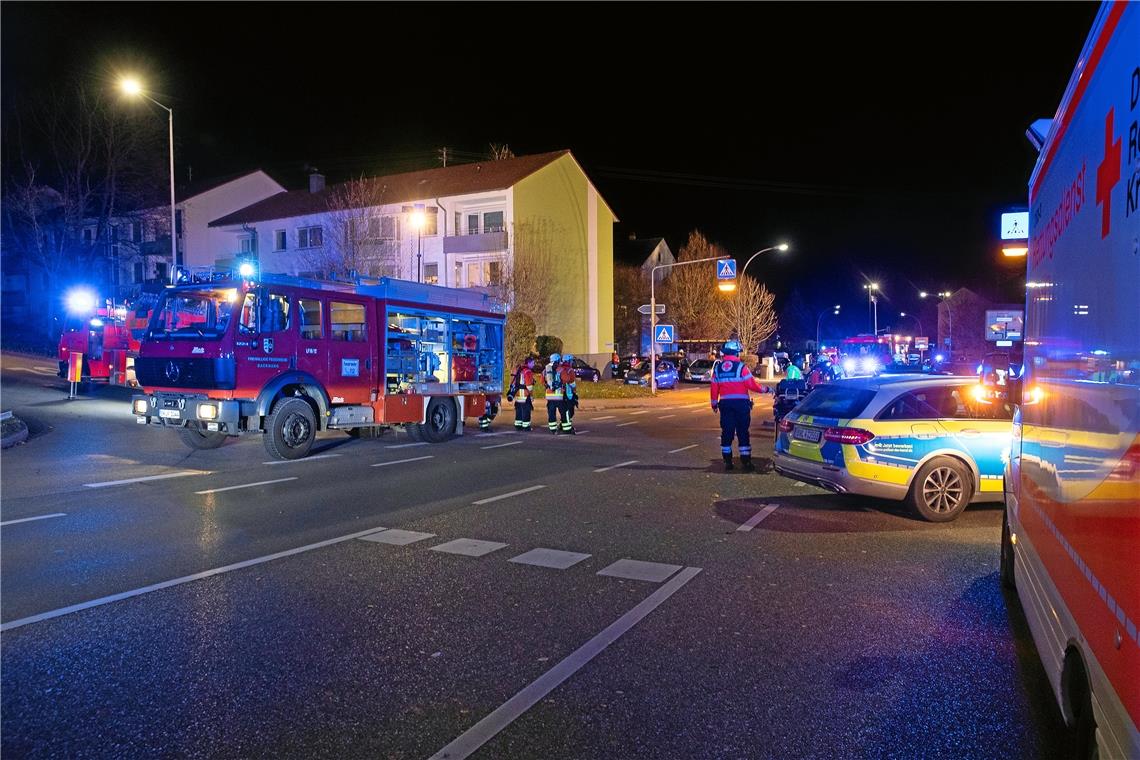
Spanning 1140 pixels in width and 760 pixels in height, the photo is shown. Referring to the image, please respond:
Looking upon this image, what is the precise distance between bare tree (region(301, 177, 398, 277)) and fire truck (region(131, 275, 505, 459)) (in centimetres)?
1699

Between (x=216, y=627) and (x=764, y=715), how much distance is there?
3.33m

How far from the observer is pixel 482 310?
17375 millimetres

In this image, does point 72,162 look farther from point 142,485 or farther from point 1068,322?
point 1068,322

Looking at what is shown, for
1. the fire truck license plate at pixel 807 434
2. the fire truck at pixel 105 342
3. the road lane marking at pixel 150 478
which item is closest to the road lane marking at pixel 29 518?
the road lane marking at pixel 150 478

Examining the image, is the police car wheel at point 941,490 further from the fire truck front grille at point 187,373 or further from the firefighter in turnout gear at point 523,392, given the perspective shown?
the firefighter in turnout gear at point 523,392

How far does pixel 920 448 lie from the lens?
783cm

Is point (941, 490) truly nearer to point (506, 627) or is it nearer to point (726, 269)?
point (506, 627)

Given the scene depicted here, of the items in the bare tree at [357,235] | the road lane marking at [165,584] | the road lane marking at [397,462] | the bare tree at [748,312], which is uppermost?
the bare tree at [357,235]

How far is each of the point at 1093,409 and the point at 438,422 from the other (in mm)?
13845

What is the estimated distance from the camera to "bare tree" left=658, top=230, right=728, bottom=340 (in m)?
52.0

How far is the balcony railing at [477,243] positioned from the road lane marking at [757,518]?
32053 millimetres

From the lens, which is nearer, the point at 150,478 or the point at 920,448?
the point at 920,448

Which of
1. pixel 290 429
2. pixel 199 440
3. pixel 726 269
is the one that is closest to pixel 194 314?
pixel 290 429

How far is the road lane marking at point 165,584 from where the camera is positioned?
498cm
